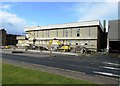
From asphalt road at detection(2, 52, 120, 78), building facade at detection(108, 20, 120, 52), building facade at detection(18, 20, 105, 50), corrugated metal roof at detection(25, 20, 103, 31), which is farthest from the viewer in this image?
corrugated metal roof at detection(25, 20, 103, 31)

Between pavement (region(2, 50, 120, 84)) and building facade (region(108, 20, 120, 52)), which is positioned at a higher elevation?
building facade (region(108, 20, 120, 52))

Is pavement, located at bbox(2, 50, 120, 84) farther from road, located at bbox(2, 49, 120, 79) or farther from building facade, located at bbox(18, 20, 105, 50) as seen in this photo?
building facade, located at bbox(18, 20, 105, 50)

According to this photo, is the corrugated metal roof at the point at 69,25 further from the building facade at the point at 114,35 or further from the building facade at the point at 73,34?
the building facade at the point at 114,35

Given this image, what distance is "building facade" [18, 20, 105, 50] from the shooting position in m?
62.7

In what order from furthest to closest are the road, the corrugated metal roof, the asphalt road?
the corrugated metal roof
the asphalt road
the road

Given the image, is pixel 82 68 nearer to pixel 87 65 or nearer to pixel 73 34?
pixel 87 65

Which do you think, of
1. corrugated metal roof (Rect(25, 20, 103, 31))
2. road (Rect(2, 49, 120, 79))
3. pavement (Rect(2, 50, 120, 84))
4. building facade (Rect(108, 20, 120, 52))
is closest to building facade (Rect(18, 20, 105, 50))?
corrugated metal roof (Rect(25, 20, 103, 31))

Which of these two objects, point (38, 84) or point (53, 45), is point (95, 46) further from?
point (38, 84)

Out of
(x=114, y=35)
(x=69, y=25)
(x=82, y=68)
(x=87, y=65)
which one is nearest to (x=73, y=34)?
(x=69, y=25)

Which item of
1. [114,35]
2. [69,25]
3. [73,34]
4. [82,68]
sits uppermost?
[69,25]

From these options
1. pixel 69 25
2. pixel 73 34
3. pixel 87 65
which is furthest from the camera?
pixel 69 25

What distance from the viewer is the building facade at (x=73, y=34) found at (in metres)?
62.7

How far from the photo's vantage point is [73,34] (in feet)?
226

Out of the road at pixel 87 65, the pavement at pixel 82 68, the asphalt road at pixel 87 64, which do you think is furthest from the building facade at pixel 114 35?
the pavement at pixel 82 68
